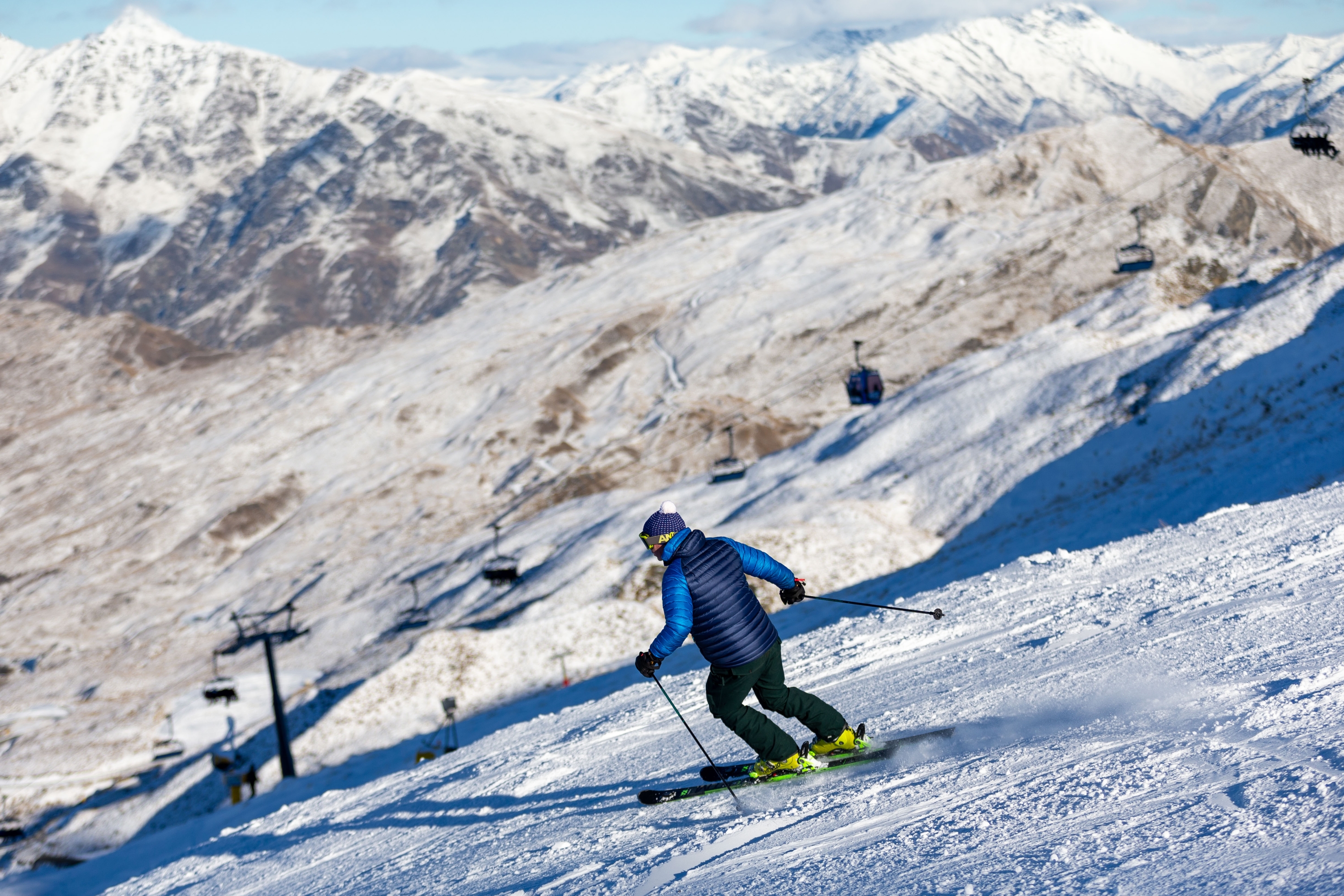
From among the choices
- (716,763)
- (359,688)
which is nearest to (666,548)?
(716,763)

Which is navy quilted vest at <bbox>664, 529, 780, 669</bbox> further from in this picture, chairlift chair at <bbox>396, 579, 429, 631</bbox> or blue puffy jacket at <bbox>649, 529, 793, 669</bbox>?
chairlift chair at <bbox>396, 579, 429, 631</bbox>

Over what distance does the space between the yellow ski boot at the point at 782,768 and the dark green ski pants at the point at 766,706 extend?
0.04m

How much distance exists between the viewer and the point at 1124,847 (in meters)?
6.03

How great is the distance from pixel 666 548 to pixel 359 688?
3819 cm

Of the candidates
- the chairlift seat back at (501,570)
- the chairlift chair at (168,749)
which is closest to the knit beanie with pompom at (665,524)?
the chairlift seat back at (501,570)

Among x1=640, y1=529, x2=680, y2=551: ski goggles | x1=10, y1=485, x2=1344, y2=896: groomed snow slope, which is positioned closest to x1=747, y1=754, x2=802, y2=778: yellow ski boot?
x1=10, y1=485, x2=1344, y2=896: groomed snow slope

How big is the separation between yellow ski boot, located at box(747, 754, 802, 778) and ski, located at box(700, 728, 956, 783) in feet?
0.60

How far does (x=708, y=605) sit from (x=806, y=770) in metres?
1.72

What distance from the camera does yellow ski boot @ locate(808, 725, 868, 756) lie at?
30.4ft

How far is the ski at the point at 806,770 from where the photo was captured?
9.09 m

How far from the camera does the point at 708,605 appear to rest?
29.3 feet

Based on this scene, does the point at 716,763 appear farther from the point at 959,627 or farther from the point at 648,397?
the point at 648,397

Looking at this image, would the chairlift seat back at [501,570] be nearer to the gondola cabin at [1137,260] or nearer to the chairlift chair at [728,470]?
the chairlift chair at [728,470]

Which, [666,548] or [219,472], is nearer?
[666,548]
